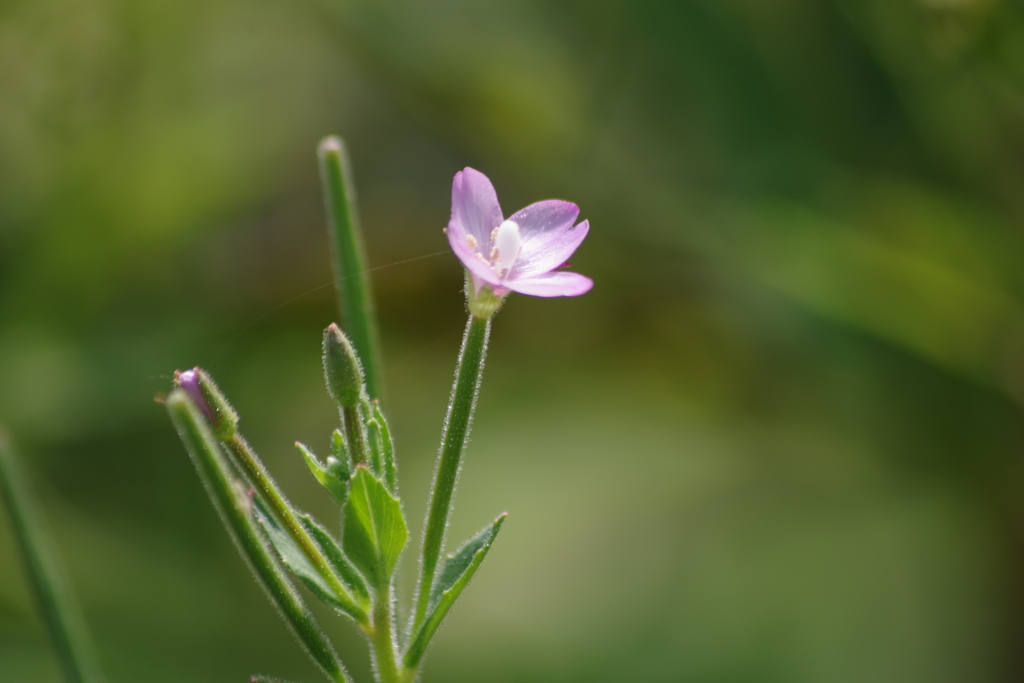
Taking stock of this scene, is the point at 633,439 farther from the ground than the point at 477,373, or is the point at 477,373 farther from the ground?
the point at 633,439

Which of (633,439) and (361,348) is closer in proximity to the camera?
(361,348)

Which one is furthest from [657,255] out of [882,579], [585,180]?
[882,579]

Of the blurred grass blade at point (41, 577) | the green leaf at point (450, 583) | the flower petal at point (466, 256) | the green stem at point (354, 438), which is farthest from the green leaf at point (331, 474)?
the blurred grass blade at point (41, 577)

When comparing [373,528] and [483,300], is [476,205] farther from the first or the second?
[373,528]

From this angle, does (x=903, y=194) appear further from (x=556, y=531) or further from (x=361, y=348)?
(x=361, y=348)

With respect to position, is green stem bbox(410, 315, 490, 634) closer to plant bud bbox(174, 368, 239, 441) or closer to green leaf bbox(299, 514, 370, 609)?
green leaf bbox(299, 514, 370, 609)

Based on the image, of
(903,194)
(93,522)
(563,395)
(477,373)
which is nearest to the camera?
(477,373)
